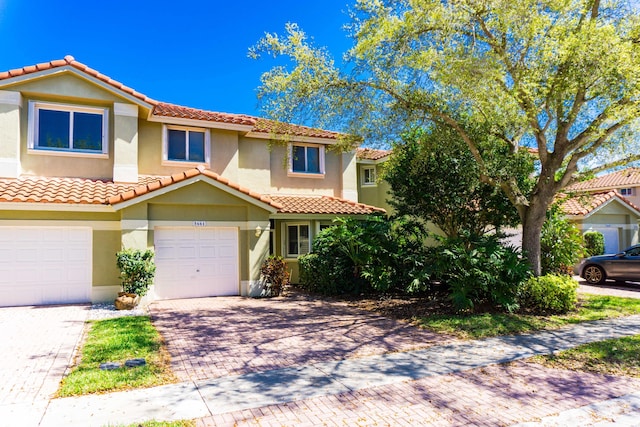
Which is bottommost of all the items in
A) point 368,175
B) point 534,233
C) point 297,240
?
point 297,240

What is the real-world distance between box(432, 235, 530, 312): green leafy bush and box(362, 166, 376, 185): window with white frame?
1285 cm

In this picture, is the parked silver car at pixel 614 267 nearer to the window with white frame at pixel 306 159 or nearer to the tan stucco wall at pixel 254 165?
the window with white frame at pixel 306 159

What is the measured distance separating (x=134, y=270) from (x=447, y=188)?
10.3 meters

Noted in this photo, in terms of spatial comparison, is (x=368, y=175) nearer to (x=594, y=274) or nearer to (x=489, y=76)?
(x=594, y=274)

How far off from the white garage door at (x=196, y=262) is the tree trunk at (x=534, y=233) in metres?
9.17

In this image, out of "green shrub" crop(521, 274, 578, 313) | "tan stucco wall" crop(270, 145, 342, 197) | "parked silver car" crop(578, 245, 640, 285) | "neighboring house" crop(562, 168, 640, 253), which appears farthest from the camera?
"neighboring house" crop(562, 168, 640, 253)

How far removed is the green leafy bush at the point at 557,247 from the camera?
13.8 meters

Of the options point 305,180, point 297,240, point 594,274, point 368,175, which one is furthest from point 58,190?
point 594,274

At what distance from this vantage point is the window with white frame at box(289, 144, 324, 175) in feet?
61.9

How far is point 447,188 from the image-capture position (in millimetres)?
14219

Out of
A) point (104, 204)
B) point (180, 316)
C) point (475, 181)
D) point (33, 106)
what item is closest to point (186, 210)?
point (104, 204)

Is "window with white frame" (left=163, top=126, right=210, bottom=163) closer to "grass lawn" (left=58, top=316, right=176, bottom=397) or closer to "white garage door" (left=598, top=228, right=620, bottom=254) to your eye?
"grass lawn" (left=58, top=316, right=176, bottom=397)

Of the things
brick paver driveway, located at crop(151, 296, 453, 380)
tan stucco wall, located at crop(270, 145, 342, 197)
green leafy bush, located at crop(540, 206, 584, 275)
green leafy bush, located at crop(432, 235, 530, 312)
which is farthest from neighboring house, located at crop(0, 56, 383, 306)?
green leafy bush, located at crop(540, 206, 584, 275)

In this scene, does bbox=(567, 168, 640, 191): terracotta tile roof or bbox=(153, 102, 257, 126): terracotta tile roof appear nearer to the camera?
bbox=(153, 102, 257, 126): terracotta tile roof
